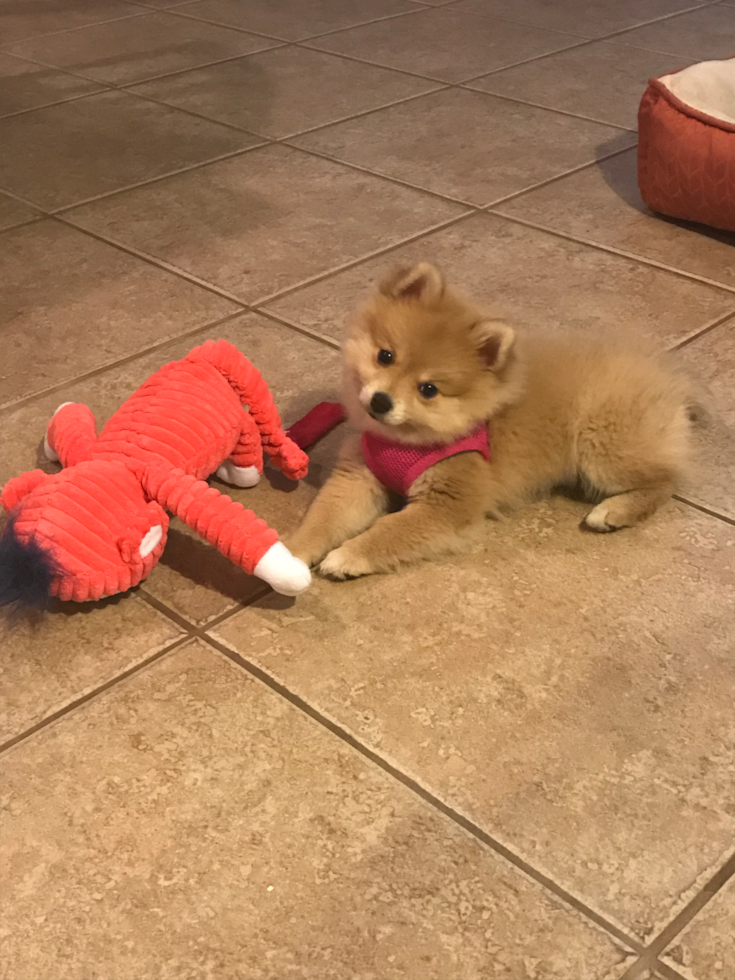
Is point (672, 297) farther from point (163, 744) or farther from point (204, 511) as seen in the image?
point (163, 744)

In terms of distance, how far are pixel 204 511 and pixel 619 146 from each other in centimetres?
253

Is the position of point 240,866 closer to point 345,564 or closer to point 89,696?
point 89,696

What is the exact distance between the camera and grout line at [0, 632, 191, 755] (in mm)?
1439

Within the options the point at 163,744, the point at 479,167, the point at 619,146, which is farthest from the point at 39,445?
the point at 619,146

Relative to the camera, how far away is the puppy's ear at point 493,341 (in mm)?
1628

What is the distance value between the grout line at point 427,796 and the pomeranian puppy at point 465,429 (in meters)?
0.24

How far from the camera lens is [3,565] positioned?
5.02 feet

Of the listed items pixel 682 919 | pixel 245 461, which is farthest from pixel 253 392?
pixel 682 919

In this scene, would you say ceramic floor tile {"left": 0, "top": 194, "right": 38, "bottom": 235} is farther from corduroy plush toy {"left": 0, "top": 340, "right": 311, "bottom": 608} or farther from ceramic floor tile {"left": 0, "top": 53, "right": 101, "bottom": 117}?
corduroy plush toy {"left": 0, "top": 340, "right": 311, "bottom": 608}

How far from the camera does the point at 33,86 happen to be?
4027 mm

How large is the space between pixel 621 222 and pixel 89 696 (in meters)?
2.18

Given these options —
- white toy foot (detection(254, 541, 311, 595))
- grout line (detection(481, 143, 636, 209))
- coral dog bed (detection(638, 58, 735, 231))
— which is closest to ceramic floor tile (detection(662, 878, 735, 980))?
white toy foot (detection(254, 541, 311, 595))

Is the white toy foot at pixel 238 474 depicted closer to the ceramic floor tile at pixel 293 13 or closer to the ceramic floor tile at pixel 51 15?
the ceramic floor tile at pixel 293 13

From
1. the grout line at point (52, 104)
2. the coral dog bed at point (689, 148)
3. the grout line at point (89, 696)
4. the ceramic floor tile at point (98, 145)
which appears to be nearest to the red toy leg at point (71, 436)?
the grout line at point (89, 696)
